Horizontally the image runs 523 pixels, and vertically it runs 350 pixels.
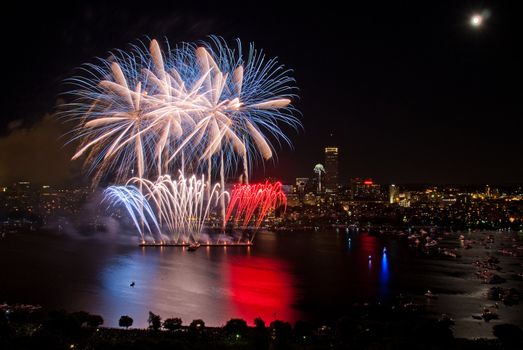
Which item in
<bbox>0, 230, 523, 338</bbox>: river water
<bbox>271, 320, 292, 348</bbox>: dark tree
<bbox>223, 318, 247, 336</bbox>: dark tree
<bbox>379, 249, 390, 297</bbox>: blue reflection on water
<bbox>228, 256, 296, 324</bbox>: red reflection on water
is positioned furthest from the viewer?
<bbox>379, 249, 390, 297</bbox>: blue reflection on water

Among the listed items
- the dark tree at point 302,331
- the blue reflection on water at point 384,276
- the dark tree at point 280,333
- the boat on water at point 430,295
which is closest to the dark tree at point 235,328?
the dark tree at point 280,333

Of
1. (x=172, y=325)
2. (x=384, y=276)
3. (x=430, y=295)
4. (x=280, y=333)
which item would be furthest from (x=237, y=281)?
(x=280, y=333)

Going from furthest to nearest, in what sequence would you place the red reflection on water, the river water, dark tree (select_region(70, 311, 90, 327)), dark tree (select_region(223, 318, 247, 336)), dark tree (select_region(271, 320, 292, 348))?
the river water, the red reflection on water, dark tree (select_region(70, 311, 90, 327)), dark tree (select_region(223, 318, 247, 336)), dark tree (select_region(271, 320, 292, 348))

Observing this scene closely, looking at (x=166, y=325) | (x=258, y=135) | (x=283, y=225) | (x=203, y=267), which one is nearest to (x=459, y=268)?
(x=203, y=267)

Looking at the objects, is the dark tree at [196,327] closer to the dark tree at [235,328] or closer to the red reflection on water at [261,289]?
the dark tree at [235,328]

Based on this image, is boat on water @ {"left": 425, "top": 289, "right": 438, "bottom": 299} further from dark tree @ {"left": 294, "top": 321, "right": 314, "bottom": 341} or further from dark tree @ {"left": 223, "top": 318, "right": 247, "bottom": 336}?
dark tree @ {"left": 223, "top": 318, "right": 247, "bottom": 336}

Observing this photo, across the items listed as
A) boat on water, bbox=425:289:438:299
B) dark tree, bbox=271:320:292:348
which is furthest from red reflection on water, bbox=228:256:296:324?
boat on water, bbox=425:289:438:299
